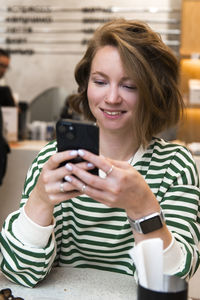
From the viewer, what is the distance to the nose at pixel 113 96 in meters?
1.15

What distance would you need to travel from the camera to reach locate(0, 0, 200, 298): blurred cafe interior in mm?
4352

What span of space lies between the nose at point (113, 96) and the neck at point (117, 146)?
12 cm

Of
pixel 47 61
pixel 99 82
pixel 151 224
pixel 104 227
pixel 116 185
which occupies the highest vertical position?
pixel 99 82

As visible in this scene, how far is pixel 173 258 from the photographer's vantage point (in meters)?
0.97

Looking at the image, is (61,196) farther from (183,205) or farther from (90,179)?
(183,205)

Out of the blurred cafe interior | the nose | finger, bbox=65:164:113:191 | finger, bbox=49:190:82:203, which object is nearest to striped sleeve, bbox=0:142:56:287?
finger, bbox=49:190:82:203

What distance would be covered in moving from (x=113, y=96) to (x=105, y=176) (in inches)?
8.1

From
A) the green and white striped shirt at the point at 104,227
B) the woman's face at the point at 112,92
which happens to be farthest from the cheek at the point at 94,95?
the green and white striped shirt at the point at 104,227

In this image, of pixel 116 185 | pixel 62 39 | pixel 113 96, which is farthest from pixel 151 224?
pixel 62 39

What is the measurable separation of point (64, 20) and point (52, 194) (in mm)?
4438

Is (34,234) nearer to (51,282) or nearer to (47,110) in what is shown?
(51,282)

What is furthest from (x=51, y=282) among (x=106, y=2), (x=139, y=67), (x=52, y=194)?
(x=106, y=2)

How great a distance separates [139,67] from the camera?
1.17 meters

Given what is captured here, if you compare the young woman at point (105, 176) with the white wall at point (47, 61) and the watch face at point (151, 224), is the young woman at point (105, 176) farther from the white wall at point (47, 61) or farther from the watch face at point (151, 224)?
the white wall at point (47, 61)
